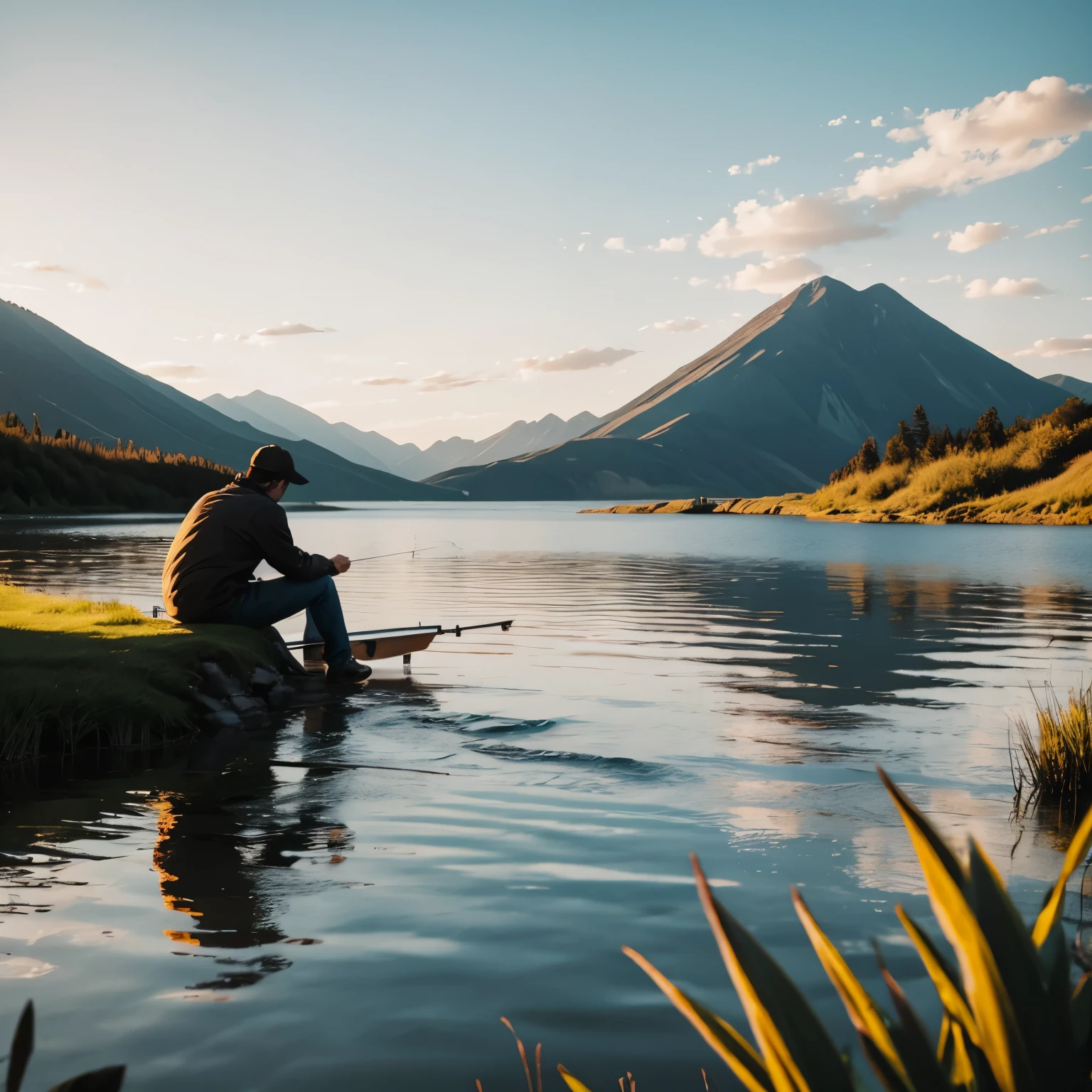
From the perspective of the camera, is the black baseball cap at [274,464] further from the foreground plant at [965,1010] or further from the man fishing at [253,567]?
the foreground plant at [965,1010]

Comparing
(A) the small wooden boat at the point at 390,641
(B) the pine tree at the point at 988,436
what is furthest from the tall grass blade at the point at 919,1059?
(B) the pine tree at the point at 988,436

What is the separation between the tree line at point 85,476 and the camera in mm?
91812

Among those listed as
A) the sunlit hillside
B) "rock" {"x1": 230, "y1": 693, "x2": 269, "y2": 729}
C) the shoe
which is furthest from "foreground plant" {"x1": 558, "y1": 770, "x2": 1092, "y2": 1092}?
the sunlit hillside

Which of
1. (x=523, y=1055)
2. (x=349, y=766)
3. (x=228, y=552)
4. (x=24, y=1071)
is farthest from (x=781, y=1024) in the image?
(x=228, y=552)

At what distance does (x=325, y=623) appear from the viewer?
1212cm

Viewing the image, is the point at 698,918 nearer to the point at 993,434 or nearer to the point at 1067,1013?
the point at 1067,1013

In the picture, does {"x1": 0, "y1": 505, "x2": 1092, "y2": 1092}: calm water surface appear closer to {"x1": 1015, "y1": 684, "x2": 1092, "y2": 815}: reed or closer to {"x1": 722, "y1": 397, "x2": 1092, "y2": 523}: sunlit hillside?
{"x1": 1015, "y1": 684, "x2": 1092, "y2": 815}: reed

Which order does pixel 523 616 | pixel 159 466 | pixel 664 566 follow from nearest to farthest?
pixel 523 616 < pixel 664 566 < pixel 159 466

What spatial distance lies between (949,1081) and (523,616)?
2070 cm

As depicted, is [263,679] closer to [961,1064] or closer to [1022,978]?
[961,1064]

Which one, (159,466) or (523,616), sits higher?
(159,466)

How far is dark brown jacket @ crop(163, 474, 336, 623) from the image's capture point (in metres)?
11.2

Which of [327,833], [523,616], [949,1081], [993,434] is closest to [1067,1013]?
[949,1081]

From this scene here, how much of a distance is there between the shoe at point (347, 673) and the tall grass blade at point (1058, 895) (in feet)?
36.2
